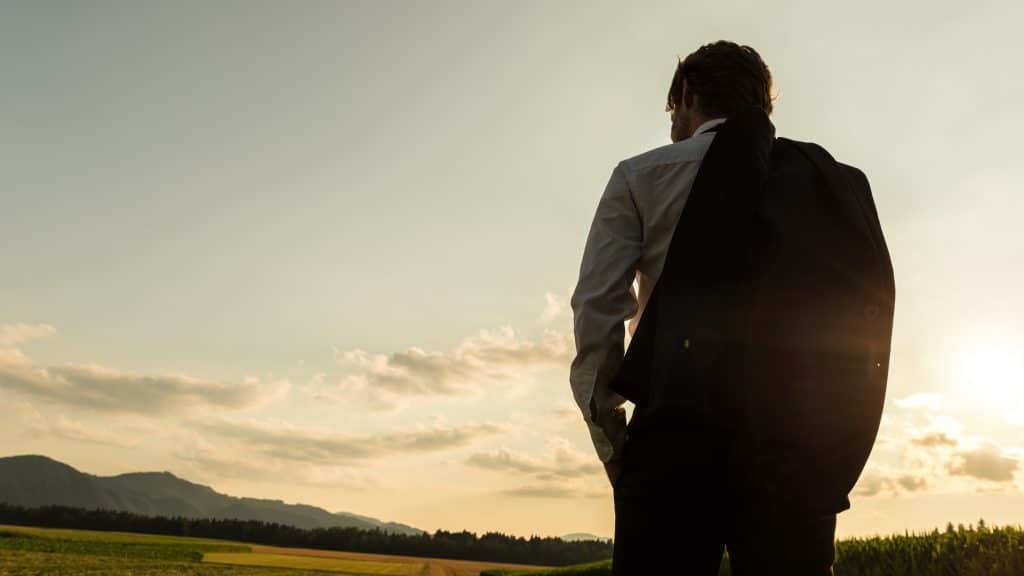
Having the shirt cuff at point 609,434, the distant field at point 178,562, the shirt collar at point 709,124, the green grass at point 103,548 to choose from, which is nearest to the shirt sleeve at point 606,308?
the shirt cuff at point 609,434

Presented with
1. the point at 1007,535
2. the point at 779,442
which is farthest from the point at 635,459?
the point at 1007,535

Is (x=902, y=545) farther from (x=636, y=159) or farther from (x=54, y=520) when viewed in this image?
(x=54, y=520)

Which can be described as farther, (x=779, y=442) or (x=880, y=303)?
(x=880, y=303)

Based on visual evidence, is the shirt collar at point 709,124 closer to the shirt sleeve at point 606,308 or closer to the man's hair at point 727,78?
the man's hair at point 727,78

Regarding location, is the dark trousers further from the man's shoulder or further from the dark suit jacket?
the man's shoulder

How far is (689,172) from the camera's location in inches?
114

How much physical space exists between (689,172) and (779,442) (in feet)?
3.42

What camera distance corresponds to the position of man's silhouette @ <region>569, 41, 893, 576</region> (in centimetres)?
243

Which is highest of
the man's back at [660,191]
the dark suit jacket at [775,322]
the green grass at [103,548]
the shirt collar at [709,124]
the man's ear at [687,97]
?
the man's ear at [687,97]

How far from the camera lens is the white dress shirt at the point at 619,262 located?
107 inches

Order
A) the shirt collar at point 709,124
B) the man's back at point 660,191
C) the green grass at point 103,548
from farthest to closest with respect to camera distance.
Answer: the green grass at point 103,548
the shirt collar at point 709,124
the man's back at point 660,191

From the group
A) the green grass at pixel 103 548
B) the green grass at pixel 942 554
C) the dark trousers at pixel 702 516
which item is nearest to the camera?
the dark trousers at pixel 702 516

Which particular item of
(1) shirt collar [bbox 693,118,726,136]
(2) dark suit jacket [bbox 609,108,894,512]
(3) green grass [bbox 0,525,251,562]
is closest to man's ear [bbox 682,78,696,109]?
(1) shirt collar [bbox 693,118,726,136]

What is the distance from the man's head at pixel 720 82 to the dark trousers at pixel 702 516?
4.38 ft
